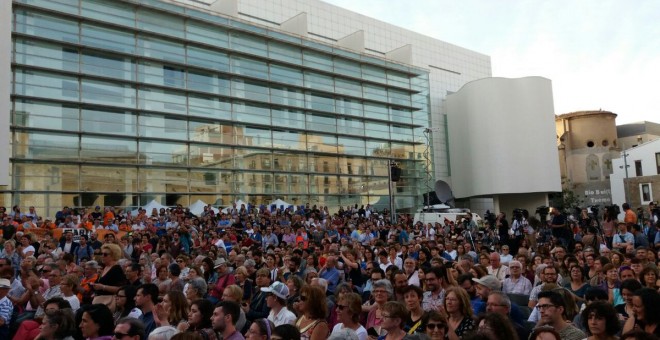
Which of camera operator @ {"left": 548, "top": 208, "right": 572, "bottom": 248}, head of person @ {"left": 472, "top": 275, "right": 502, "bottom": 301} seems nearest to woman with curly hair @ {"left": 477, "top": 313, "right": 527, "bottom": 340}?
head of person @ {"left": 472, "top": 275, "right": 502, "bottom": 301}

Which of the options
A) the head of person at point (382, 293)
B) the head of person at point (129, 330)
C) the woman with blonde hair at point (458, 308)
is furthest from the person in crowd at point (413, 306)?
the head of person at point (129, 330)

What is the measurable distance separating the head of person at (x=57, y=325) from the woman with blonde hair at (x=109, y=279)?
196 centimetres

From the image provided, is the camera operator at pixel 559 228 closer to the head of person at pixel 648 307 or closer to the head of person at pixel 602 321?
the head of person at pixel 648 307

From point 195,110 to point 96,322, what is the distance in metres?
28.9

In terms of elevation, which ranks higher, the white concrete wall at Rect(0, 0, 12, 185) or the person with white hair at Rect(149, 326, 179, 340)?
the white concrete wall at Rect(0, 0, 12, 185)

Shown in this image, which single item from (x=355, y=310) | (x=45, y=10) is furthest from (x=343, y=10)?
(x=355, y=310)

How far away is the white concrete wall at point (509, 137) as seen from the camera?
1763 inches

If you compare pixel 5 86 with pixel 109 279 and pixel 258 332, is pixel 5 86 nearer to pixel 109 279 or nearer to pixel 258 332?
pixel 109 279

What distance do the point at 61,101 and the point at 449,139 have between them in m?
31.6

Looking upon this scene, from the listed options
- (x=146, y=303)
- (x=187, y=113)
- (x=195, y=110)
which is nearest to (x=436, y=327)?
(x=146, y=303)

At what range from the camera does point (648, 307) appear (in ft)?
16.2

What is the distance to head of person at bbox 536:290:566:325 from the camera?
5.32 m

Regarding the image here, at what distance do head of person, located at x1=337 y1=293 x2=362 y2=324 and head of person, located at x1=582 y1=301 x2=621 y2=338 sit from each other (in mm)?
2215

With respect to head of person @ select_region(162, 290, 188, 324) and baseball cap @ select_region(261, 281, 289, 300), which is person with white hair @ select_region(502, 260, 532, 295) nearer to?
baseball cap @ select_region(261, 281, 289, 300)
